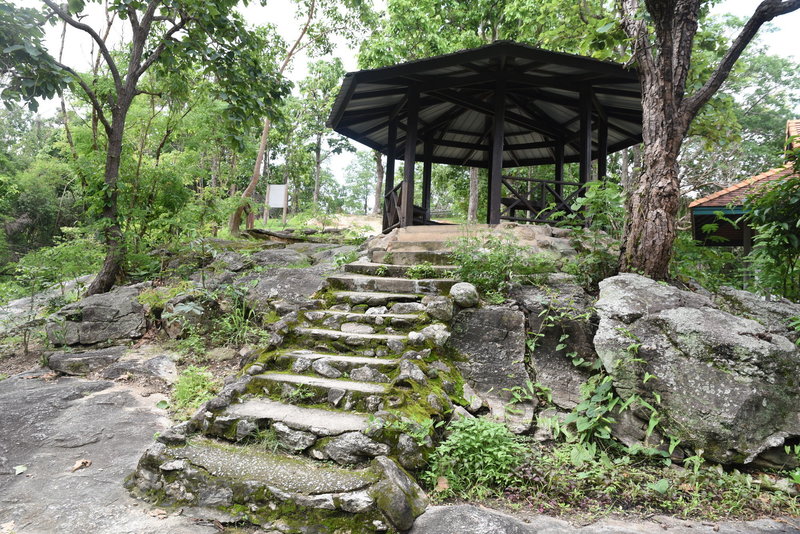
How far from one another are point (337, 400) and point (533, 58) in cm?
548

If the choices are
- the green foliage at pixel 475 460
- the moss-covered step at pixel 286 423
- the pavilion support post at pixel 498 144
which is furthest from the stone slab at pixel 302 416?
the pavilion support post at pixel 498 144

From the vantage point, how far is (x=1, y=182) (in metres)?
14.6

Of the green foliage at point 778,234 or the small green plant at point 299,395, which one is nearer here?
the small green plant at point 299,395

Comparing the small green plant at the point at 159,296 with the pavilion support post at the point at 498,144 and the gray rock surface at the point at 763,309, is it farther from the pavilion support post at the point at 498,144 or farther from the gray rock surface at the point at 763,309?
the gray rock surface at the point at 763,309

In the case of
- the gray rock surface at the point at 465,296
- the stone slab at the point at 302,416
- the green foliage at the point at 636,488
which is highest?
the gray rock surface at the point at 465,296

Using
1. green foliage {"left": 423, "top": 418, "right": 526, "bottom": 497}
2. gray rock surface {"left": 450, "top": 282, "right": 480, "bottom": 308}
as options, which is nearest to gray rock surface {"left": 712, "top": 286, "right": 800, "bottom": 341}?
gray rock surface {"left": 450, "top": 282, "right": 480, "bottom": 308}

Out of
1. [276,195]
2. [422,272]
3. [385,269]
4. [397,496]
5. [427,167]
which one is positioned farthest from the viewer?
[276,195]

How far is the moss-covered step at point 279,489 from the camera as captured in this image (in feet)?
7.76

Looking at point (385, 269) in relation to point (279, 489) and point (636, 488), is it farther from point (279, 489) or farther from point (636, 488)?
point (636, 488)

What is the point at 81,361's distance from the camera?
521cm

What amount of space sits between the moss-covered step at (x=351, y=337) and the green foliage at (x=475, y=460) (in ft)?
3.61

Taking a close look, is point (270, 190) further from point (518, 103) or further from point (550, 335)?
point (550, 335)

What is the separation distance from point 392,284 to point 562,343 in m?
1.95

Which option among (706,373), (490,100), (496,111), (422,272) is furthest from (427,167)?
(706,373)
